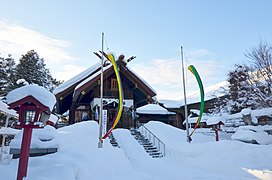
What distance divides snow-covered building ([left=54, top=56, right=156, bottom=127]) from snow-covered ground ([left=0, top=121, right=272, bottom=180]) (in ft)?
11.6

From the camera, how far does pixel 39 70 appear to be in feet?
85.0

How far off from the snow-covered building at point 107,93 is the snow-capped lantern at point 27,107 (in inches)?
408

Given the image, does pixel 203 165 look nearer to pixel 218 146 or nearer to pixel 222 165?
pixel 222 165

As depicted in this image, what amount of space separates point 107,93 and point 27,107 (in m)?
12.6

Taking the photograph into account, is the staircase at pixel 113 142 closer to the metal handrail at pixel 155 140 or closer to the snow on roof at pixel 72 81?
the metal handrail at pixel 155 140

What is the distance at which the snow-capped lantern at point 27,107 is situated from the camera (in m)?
3.89

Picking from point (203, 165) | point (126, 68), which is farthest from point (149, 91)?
point (203, 165)

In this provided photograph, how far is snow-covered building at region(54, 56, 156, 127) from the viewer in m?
15.4

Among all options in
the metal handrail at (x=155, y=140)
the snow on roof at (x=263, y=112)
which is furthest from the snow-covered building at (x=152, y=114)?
the snow on roof at (x=263, y=112)

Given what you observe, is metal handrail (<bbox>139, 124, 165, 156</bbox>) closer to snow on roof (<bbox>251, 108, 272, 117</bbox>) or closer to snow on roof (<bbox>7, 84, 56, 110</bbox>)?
snow on roof (<bbox>251, 108, 272, 117</bbox>)

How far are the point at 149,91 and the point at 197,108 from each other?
1595cm

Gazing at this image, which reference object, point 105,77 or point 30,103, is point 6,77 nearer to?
point 105,77

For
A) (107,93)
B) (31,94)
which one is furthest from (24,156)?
(107,93)

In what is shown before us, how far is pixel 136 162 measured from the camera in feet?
29.6
